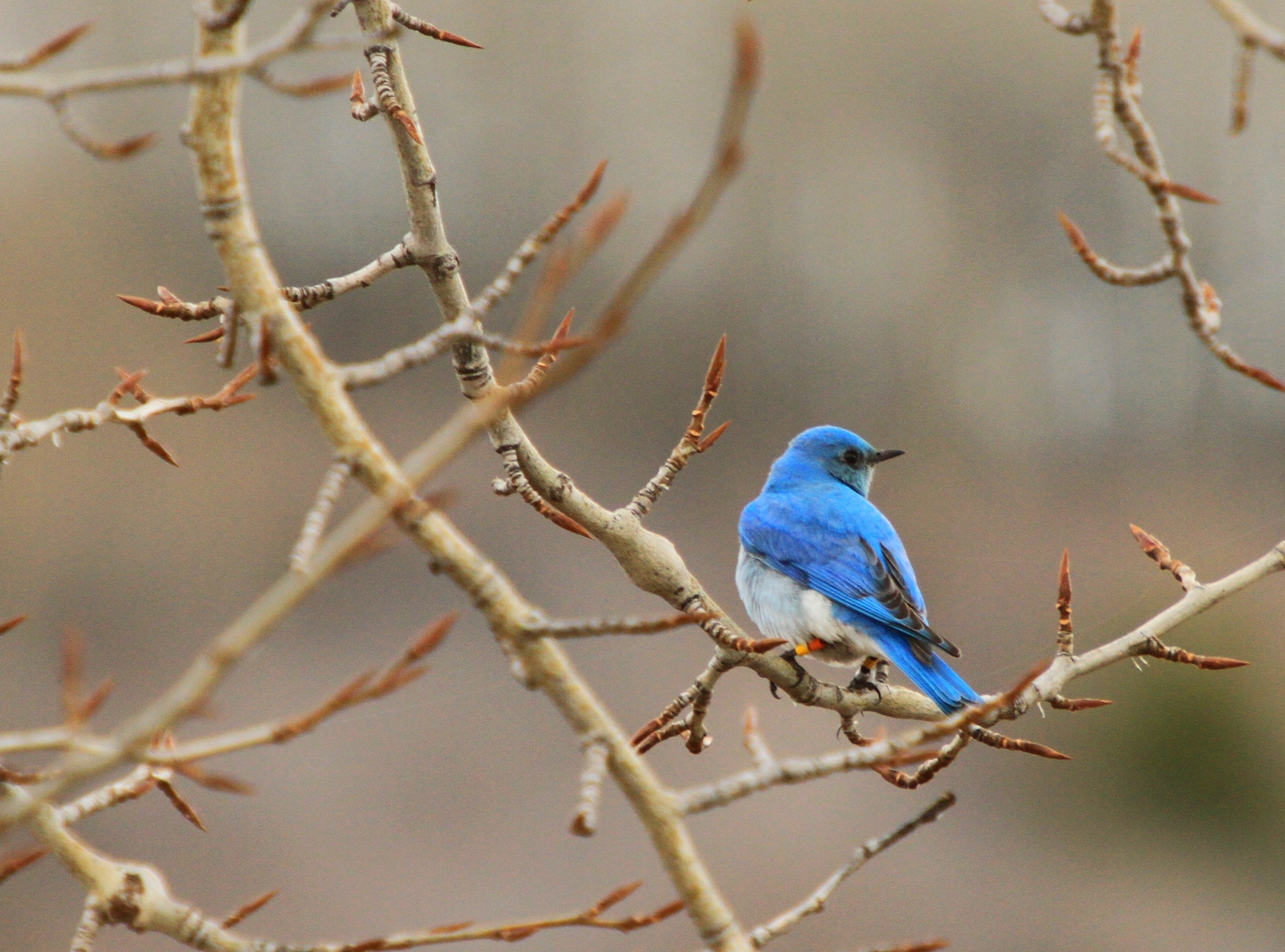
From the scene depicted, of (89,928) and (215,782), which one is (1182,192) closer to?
(215,782)

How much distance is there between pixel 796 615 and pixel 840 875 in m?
2.13

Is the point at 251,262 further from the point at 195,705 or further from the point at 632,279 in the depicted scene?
the point at 632,279

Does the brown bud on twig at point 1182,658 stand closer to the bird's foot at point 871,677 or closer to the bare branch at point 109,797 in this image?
the bird's foot at point 871,677

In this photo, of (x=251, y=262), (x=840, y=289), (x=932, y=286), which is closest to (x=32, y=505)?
(x=840, y=289)

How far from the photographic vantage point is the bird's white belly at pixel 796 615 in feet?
13.4

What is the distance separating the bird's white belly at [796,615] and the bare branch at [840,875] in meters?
1.69

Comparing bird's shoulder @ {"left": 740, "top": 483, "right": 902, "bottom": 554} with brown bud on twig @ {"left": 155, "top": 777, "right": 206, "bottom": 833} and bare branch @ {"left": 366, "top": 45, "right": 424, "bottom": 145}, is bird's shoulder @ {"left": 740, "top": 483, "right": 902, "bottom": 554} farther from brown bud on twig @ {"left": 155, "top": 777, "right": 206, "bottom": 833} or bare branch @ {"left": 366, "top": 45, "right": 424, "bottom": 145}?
brown bud on twig @ {"left": 155, "top": 777, "right": 206, "bottom": 833}

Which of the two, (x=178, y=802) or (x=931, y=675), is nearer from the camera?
(x=178, y=802)

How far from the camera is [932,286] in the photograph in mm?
14820

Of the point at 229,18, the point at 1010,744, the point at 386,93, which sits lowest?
the point at 1010,744

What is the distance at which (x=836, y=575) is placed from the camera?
4.21m

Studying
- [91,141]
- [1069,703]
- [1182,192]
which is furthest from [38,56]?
[1069,703]

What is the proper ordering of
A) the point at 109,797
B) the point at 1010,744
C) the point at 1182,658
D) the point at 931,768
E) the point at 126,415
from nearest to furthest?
the point at 109,797 → the point at 126,415 → the point at 931,768 → the point at 1010,744 → the point at 1182,658

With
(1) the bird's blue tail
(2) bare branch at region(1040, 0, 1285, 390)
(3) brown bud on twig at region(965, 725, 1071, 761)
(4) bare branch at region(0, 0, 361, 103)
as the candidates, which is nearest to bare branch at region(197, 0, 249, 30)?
(4) bare branch at region(0, 0, 361, 103)
